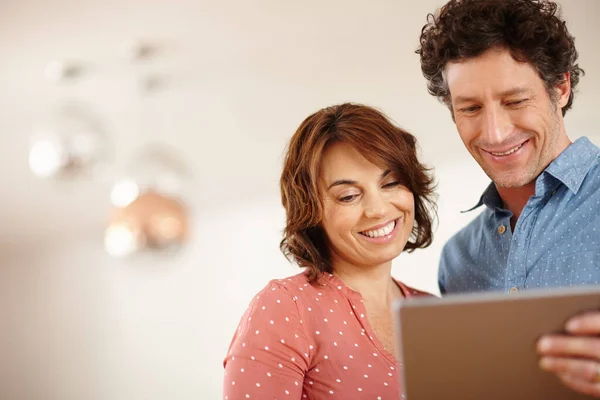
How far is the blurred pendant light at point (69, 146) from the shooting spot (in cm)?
304

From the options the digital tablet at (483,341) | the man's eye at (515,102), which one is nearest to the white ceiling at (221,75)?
the man's eye at (515,102)

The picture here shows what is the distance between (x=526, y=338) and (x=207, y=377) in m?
5.65

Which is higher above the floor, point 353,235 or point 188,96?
point 188,96

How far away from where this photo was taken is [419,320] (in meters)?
1.07

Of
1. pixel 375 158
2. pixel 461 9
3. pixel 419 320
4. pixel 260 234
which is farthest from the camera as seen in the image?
pixel 260 234

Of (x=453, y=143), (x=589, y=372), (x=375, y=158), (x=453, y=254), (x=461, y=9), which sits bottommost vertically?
(x=589, y=372)

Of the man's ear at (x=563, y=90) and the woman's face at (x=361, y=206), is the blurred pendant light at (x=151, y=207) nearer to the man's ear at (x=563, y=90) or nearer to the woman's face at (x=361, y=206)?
the woman's face at (x=361, y=206)

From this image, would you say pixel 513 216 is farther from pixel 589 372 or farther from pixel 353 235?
pixel 589 372

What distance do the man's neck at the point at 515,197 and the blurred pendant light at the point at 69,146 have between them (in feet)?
5.60

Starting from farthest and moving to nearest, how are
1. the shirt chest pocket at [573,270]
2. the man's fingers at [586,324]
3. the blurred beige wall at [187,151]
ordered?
the blurred beige wall at [187,151] < the shirt chest pocket at [573,270] < the man's fingers at [586,324]

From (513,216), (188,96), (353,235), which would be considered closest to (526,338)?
(353,235)

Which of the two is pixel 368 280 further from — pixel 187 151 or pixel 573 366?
pixel 187 151

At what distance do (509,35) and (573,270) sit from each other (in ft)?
1.94

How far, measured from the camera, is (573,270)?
1.79 meters
